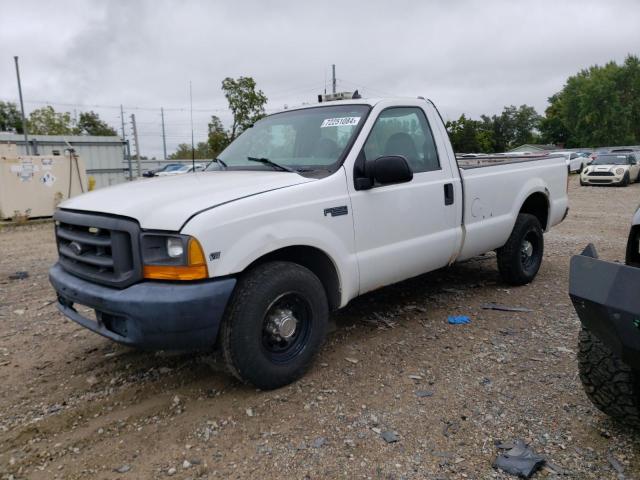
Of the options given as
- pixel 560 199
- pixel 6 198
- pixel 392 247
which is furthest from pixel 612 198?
pixel 6 198

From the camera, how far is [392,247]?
3.85 meters

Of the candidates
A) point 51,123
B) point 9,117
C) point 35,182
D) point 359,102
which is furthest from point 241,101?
point 9,117

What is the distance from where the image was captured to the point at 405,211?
3.93 meters

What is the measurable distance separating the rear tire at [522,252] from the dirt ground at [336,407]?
61cm

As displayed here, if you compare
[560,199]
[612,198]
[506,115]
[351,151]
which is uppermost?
[506,115]

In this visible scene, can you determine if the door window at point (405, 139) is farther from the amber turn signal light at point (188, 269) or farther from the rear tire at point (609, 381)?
the rear tire at point (609, 381)

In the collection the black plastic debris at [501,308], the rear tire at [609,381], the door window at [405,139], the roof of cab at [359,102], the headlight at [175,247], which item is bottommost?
the black plastic debris at [501,308]

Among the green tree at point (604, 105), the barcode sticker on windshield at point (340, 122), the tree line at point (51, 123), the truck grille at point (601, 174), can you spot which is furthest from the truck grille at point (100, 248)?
the green tree at point (604, 105)

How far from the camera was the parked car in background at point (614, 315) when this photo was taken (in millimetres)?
1978

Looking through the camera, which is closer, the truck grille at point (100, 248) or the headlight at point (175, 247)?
the headlight at point (175, 247)

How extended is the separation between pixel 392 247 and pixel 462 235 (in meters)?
0.98

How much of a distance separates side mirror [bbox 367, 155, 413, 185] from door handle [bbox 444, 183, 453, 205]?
34.9 inches

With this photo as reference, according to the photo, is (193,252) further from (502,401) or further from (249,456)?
(502,401)

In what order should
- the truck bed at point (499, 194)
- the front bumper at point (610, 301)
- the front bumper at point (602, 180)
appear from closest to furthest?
the front bumper at point (610, 301) → the truck bed at point (499, 194) → the front bumper at point (602, 180)
